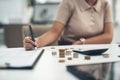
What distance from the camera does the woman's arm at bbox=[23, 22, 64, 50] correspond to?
129 centimetres

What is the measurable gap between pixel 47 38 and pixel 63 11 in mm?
264

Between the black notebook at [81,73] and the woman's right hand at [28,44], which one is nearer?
the black notebook at [81,73]

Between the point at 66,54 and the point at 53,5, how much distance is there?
3.16 meters

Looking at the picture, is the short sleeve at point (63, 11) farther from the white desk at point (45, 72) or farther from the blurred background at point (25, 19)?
the white desk at point (45, 72)

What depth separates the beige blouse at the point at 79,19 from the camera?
1.74 metres

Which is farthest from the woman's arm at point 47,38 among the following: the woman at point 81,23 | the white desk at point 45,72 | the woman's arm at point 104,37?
the white desk at point 45,72

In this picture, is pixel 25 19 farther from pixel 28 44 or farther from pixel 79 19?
pixel 28 44

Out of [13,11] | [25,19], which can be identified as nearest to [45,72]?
[25,19]

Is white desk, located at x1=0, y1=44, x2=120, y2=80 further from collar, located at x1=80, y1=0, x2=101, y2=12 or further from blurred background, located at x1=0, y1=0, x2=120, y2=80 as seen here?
collar, located at x1=80, y1=0, x2=101, y2=12

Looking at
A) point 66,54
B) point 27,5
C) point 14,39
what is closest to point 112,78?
point 66,54

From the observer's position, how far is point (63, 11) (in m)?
1.76

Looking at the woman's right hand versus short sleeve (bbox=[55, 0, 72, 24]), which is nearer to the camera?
the woman's right hand

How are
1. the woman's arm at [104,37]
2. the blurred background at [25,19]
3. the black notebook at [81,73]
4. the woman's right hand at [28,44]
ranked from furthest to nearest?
the blurred background at [25,19] → the woman's arm at [104,37] → the woman's right hand at [28,44] → the black notebook at [81,73]

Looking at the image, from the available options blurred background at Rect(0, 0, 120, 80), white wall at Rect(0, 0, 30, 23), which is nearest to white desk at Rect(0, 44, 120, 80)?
blurred background at Rect(0, 0, 120, 80)
